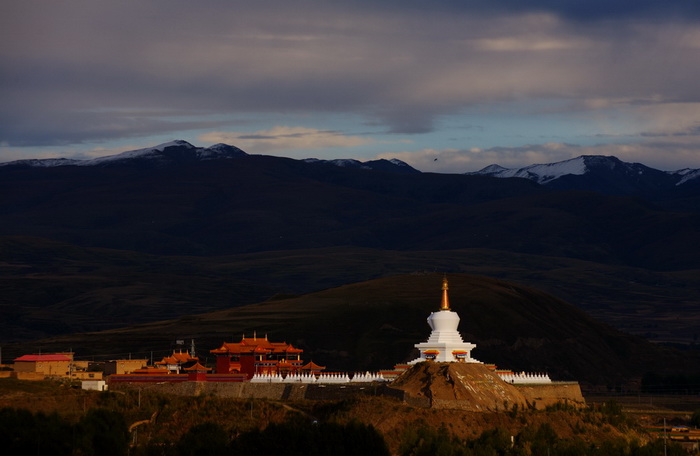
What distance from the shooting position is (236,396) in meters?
123

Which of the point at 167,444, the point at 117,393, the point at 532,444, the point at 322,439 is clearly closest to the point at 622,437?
the point at 532,444

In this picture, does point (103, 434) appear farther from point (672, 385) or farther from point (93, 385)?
point (672, 385)

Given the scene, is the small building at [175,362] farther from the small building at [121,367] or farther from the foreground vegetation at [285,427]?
the foreground vegetation at [285,427]

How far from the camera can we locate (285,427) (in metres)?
97.1

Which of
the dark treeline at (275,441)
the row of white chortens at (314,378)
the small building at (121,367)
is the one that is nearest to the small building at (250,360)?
the row of white chortens at (314,378)

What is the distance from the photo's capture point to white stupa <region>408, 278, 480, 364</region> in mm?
119875

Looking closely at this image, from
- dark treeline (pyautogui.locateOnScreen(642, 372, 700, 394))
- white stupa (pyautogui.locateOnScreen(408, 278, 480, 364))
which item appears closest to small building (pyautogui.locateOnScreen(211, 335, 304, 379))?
white stupa (pyautogui.locateOnScreen(408, 278, 480, 364))

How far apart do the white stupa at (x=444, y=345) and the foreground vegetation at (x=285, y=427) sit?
1044 centimetres

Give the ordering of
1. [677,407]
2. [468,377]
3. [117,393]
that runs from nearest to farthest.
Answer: [468,377] < [117,393] < [677,407]

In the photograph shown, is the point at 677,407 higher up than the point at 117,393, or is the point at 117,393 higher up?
the point at 117,393

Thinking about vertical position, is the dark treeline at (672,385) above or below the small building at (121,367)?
below

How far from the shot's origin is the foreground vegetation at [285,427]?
93.1 metres

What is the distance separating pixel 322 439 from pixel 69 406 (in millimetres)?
26925

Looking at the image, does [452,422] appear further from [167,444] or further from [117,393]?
[117,393]
